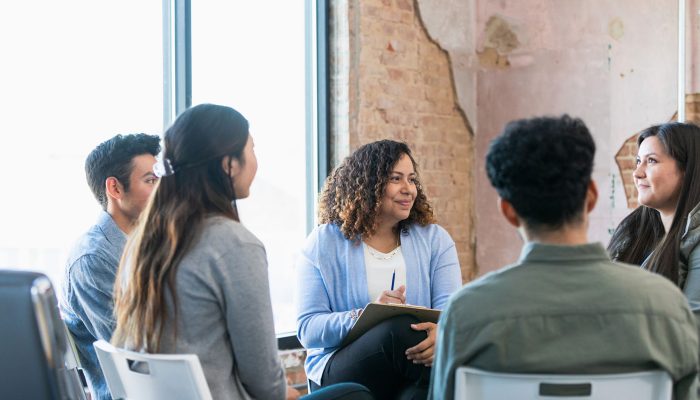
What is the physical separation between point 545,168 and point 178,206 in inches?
35.2

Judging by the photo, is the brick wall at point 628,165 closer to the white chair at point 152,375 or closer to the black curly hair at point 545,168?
the black curly hair at point 545,168

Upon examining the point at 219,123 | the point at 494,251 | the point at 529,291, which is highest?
the point at 219,123

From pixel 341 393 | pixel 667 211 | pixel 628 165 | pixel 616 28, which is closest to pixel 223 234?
pixel 341 393

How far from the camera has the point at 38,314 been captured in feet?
6.22

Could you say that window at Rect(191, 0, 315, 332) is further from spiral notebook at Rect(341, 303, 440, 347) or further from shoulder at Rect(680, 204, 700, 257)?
shoulder at Rect(680, 204, 700, 257)

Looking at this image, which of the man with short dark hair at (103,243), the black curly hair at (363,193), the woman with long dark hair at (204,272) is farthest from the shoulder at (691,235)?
the man with short dark hair at (103,243)

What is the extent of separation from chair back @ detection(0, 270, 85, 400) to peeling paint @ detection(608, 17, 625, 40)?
4.14 m

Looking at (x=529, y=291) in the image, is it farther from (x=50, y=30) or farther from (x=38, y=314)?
(x=50, y=30)

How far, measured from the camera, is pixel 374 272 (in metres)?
3.30

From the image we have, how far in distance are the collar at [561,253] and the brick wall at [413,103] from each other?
11.0ft

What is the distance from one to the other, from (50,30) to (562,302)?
2.90 meters

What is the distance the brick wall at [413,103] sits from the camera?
513cm

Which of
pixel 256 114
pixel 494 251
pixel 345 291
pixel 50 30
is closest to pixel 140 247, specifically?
pixel 345 291

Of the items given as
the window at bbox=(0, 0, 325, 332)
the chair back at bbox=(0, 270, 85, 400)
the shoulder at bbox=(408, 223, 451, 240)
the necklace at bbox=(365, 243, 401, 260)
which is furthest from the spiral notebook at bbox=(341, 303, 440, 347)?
the chair back at bbox=(0, 270, 85, 400)
